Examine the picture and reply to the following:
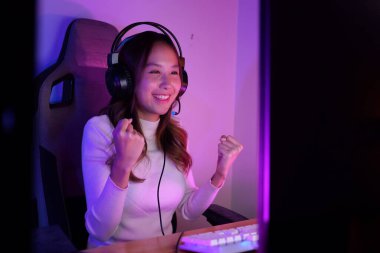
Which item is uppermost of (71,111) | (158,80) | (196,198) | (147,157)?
(158,80)

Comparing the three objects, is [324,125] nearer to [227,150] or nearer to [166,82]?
[227,150]

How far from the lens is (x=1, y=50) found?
0.82 ft

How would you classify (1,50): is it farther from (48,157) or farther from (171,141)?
(171,141)

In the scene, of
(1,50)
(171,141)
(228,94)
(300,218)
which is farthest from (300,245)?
(228,94)

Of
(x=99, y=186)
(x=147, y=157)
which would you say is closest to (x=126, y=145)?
(x=99, y=186)

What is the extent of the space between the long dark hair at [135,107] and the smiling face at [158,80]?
0.02 meters

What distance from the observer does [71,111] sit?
112 centimetres

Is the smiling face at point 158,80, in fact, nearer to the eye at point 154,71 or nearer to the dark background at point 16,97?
the eye at point 154,71

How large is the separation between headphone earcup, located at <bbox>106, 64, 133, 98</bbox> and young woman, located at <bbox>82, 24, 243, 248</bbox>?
0.08 feet

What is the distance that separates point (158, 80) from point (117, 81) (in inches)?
6.4

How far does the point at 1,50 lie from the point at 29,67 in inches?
0.9

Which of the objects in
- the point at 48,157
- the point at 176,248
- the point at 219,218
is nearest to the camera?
the point at 176,248

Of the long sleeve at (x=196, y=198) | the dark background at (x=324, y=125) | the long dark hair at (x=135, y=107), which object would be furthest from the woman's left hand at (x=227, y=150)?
the dark background at (x=324, y=125)

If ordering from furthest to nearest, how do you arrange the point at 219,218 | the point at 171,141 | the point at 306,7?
the point at 171,141
the point at 219,218
the point at 306,7
